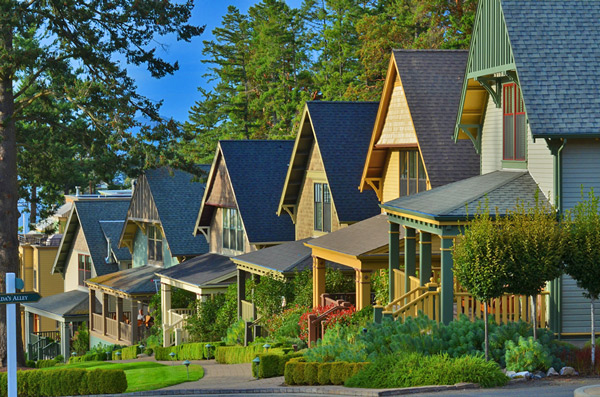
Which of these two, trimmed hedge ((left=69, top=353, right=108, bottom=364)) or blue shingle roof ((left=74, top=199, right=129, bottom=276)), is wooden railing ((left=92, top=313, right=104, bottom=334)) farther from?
trimmed hedge ((left=69, top=353, right=108, bottom=364))

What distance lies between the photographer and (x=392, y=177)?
33.1 meters

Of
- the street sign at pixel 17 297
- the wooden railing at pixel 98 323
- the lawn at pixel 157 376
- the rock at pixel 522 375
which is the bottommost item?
the wooden railing at pixel 98 323

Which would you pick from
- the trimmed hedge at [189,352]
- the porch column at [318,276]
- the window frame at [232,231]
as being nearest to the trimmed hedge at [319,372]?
the porch column at [318,276]

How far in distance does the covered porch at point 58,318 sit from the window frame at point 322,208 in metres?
18.3

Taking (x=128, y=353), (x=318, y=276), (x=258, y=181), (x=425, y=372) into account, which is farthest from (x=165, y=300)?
(x=425, y=372)

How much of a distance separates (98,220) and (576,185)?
3836 centimetres

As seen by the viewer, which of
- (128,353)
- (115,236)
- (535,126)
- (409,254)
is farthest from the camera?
(115,236)

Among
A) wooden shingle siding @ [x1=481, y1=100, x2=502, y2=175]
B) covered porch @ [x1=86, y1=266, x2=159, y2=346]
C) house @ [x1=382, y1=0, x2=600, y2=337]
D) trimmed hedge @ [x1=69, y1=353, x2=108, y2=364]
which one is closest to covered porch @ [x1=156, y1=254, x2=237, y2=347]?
covered porch @ [x1=86, y1=266, x2=159, y2=346]

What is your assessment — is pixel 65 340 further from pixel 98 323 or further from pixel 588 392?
pixel 588 392

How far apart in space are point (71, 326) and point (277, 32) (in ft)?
119

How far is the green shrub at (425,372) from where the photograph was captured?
17969 mm

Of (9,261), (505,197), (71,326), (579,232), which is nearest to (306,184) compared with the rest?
(9,261)

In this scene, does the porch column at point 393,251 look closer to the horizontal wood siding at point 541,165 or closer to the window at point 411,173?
the window at point 411,173

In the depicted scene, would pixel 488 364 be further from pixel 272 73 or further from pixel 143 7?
pixel 272 73
